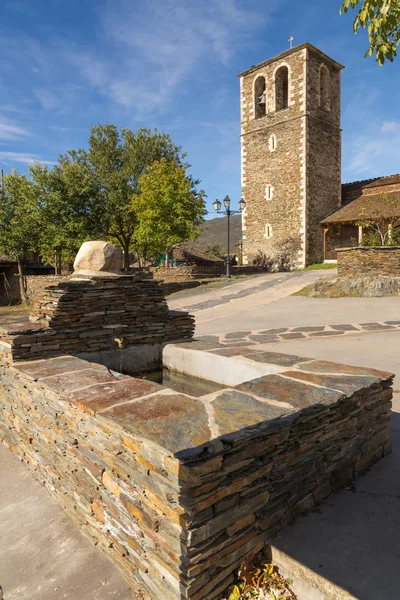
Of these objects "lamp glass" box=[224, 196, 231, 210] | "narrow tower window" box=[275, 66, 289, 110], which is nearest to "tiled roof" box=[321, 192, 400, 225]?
"lamp glass" box=[224, 196, 231, 210]

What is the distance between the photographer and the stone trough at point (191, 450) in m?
1.88

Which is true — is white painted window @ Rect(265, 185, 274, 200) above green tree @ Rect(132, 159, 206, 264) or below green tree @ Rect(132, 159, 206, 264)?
above

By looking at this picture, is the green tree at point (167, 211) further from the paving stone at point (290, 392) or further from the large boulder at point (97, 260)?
the paving stone at point (290, 392)

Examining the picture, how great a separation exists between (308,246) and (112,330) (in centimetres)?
2149

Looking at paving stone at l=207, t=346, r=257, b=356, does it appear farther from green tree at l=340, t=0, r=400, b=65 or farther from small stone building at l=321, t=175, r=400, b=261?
small stone building at l=321, t=175, r=400, b=261

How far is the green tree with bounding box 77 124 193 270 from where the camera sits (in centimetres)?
2716

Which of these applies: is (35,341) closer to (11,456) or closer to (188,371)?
(11,456)

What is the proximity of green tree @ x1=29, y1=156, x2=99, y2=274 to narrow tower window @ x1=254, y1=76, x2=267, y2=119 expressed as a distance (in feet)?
43.5

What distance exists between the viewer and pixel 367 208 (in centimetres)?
2256

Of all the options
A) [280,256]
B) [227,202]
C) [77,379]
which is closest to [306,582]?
[77,379]

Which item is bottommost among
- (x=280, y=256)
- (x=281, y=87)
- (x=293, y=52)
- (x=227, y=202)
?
(x=280, y=256)

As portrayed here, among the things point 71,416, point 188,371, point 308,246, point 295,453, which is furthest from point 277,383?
point 308,246

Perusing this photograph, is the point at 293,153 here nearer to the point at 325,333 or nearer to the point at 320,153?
the point at 320,153

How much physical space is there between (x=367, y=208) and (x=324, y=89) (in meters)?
9.40
